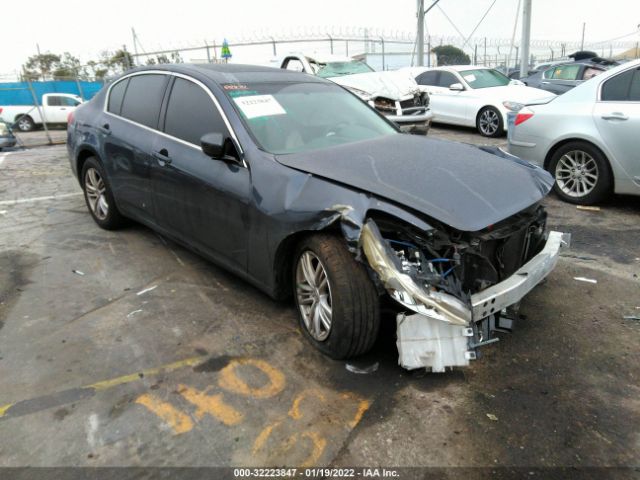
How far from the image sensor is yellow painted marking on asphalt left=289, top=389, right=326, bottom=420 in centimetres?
265

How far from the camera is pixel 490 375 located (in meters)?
2.95

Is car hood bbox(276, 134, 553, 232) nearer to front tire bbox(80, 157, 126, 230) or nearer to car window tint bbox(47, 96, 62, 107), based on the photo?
front tire bbox(80, 157, 126, 230)

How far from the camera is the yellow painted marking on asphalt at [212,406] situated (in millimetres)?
2652

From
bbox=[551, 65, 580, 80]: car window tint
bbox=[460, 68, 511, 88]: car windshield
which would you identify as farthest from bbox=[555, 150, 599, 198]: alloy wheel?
bbox=[551, 65, 580, 80]: car window tint

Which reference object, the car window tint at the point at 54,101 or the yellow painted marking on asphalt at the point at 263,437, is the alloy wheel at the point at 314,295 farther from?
the car window tint at the point at 54,101

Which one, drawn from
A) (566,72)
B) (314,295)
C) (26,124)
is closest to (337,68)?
(566,72)

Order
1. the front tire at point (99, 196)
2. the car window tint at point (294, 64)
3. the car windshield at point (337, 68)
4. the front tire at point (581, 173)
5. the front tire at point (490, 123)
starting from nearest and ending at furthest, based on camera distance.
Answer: the front tire at point (99, 196)
the front tire at point (581, 173)
the front tire at point (490, 123)
the car windshield at point (337, 68)
the car window tint at point (294, 64)

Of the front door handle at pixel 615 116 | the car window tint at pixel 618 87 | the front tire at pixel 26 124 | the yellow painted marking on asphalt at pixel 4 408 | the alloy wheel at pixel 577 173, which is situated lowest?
the front tire at pixel 26 124

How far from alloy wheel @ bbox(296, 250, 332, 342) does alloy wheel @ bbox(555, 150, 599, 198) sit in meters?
4.14

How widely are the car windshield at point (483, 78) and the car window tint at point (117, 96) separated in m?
8.81

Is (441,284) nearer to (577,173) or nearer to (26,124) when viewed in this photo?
(577,173)

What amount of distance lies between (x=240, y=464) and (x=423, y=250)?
1.44m

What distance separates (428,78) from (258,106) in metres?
9.94

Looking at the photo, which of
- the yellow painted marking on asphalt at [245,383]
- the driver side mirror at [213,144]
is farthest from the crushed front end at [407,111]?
the yellow painted marking on asphalt at [245,383]
